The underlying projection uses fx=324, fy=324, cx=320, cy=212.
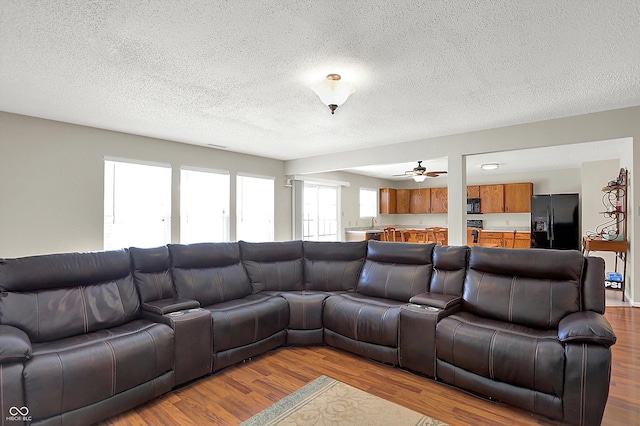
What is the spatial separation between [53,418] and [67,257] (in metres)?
1.20

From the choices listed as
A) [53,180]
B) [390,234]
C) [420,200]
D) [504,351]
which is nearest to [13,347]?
[504,351]

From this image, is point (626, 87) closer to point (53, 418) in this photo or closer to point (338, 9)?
point (338, 9)

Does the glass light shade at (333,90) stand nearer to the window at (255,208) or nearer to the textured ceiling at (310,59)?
the textured ceiling at (310,59)

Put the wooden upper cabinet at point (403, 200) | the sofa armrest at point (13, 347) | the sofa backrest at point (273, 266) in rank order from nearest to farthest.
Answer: the sofa armrest at point (13, 347) < the sofa backrest at point (273, 266) < the wooden upper cabinet at point (403, 200)

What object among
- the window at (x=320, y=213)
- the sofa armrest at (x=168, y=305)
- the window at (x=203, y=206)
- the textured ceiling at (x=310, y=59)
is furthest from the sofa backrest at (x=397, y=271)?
the window at (x=320, y=213)

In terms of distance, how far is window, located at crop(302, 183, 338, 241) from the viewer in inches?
314

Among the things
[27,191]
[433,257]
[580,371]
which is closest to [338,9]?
[433,257]

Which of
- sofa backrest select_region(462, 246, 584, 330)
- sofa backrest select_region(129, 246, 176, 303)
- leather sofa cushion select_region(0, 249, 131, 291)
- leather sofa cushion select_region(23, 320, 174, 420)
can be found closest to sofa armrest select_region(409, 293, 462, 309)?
sofa backrest select_region(462, 246, 584, 330)

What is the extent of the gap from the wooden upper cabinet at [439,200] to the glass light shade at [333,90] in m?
7.61

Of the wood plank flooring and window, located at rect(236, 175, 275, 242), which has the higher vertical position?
window, located at rect(236, 175, 275, 242)

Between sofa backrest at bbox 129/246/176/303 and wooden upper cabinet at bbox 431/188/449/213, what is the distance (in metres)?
8.46

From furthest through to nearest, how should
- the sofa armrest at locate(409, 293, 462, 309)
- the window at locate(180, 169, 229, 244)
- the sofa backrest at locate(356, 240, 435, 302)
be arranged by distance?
the window at locate(180, 169, 229, 244)
the sofa backrest at locate(356, 240, 435, 302)
the sofa armrest at locate(409, 293, 462, 309)

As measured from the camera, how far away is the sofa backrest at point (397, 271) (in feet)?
10.6

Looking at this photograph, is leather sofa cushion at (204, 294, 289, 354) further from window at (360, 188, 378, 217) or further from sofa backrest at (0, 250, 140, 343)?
window at (360, 188, 378, 217)
